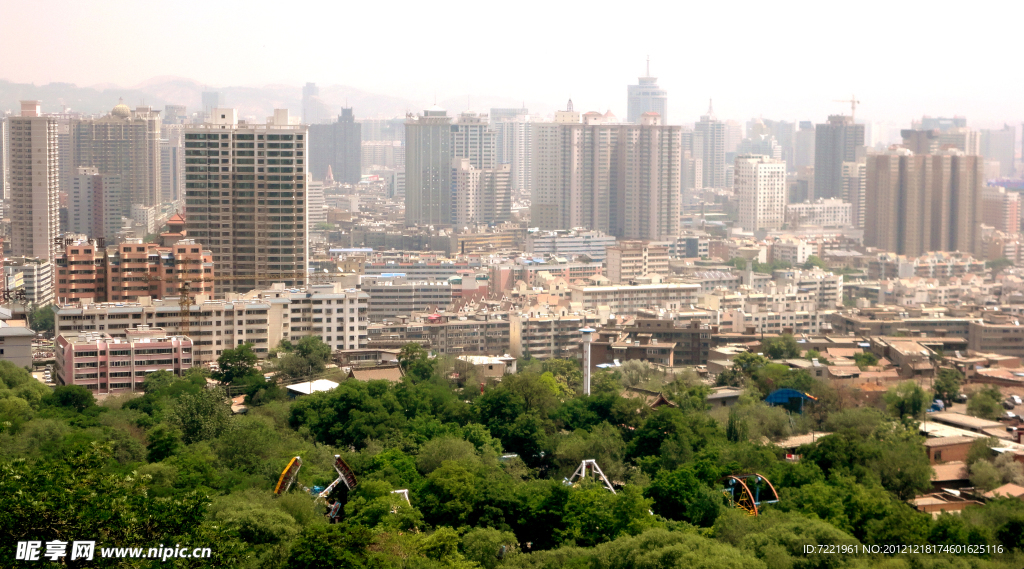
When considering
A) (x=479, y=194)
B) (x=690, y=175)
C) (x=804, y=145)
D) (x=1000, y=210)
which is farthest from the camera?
(x=804, y=145)

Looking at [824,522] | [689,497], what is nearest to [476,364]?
[689,497]

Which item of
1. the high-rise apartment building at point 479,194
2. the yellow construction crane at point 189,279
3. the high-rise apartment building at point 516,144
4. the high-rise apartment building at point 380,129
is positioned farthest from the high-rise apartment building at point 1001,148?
the high-rise apartment building at point 380,129

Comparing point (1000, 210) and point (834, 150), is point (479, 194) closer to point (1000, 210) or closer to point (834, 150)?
point (834, 150)

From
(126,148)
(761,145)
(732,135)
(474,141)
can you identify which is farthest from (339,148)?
(126,148)

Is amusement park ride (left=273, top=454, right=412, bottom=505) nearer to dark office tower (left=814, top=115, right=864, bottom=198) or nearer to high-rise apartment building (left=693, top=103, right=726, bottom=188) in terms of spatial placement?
dark office tower (left=814, top=115, right=864, bottom=198)

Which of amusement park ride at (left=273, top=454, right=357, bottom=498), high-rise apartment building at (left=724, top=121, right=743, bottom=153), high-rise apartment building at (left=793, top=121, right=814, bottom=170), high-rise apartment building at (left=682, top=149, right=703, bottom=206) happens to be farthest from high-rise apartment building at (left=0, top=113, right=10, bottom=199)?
high-rise apartment building at (left=724, top=121, right=743, bottom=153)
